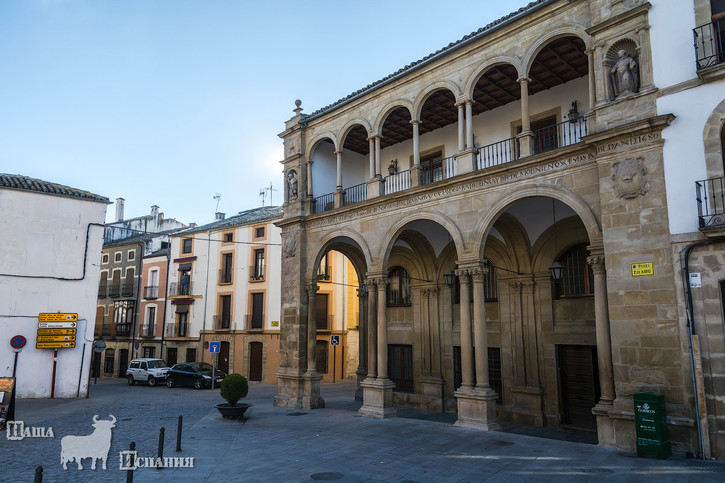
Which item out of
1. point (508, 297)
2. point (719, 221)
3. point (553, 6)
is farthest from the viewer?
point (508, 297)

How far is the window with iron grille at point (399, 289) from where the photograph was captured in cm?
1934

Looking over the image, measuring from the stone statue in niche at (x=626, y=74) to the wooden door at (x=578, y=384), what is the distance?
674 cm

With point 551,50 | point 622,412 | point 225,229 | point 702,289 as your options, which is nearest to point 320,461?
point 622,412

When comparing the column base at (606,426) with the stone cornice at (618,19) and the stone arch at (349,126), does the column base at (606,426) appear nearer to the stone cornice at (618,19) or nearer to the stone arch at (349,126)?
the stone cornice at (618,19)

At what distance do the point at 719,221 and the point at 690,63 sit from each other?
3.17 metres

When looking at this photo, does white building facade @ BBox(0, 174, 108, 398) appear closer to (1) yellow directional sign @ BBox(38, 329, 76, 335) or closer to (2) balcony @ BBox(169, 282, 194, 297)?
(1) yellow directional sign @ BBox(38, 329, 76, 335)

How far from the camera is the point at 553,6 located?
41.1 ft

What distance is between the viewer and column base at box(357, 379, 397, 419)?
1491 cm

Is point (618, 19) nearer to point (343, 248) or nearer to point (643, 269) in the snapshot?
point (643, 269)

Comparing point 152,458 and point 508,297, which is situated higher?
point 508,297

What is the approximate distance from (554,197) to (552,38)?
3918mm

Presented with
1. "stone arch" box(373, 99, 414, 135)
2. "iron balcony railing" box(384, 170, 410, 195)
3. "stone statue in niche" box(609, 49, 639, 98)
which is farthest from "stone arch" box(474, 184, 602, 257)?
"iron balcony railing" box(384, 170, 410, 195)

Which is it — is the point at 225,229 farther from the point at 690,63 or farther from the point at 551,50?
the point at 690,63

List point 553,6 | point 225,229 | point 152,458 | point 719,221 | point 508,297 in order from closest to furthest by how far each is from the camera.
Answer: point 719,221, point 152,458, point 553,6, point 508,297, point 225,229
